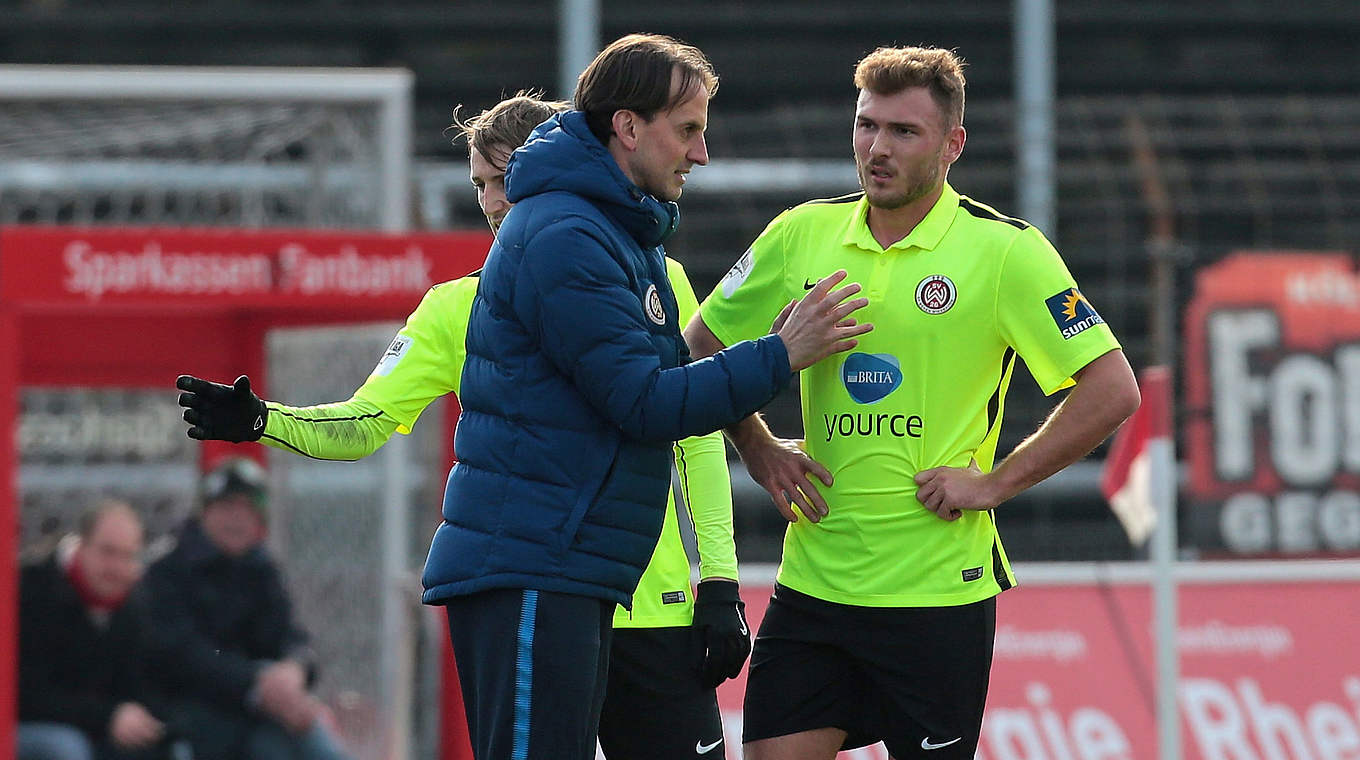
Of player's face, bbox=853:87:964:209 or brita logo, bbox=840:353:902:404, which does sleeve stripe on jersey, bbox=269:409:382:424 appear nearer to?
brita logo, bbox=840:353:902:404

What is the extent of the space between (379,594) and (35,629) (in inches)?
40.3

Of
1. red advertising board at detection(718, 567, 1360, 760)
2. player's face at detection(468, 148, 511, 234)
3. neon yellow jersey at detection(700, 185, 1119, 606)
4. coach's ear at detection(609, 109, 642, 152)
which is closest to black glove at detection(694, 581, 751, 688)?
neon yellow jersey at detection(700, 185, 1119, 606)

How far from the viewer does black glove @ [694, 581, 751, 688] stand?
3211mm

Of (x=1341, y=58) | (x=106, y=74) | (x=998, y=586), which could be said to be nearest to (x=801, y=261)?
(x=998, y=586)

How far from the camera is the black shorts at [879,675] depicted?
3.17 m

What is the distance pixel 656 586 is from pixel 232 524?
2959mm

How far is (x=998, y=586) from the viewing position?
3225 millimetres

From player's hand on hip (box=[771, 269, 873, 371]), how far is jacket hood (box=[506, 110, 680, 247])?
0.76 ft

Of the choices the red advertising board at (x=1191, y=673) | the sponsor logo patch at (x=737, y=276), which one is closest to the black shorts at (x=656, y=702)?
the sponsor logo patch at (x=737, y=276)

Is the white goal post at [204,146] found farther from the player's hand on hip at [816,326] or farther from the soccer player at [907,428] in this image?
the player's hand on hip at [816,326]

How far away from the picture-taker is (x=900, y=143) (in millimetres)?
3111

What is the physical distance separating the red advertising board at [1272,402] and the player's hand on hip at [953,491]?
12.0ft

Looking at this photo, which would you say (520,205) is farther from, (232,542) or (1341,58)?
(1341,58)

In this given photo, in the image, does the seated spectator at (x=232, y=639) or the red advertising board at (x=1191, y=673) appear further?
the seated spectator at (x=232, y=639)
